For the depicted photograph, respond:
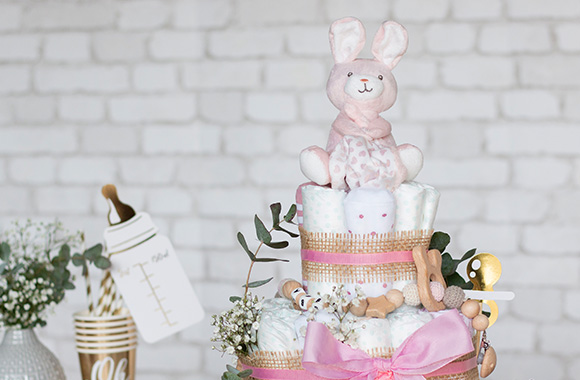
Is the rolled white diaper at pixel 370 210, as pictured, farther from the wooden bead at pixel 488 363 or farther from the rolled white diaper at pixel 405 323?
the wooden bead at pixel 488 363

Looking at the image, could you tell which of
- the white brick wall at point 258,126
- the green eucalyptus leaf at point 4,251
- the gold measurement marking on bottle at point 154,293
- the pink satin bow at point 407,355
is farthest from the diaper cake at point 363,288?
the white brick wall at point 258,126

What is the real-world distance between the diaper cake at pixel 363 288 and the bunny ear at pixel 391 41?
0.03 meters

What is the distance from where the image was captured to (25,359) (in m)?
1.27

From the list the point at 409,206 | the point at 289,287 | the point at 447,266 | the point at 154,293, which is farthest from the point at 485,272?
the point at 154,293

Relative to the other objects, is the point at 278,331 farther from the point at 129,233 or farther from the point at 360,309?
the point at 129,233

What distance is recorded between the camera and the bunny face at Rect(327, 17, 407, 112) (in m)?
0.89

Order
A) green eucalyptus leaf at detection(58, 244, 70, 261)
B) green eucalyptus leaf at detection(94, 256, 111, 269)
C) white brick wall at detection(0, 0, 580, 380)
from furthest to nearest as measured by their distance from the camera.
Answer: white brick wall at detection(0, 0, 580, 380)
green eucalyptus leaf at detection(58, 244, 70, 261)
green eucalyptus leaf at detection(94, 256, 111, 269)

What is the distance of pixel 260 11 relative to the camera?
75.1 inches

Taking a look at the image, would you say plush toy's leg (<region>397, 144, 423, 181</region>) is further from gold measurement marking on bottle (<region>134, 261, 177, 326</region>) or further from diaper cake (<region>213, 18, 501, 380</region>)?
gold measurement marking on bottle (<region>134, 261, 177, 326</region>)

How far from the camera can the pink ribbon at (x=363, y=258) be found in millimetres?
844

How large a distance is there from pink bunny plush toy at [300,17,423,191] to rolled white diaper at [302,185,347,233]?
0.02m

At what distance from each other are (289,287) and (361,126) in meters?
0.23

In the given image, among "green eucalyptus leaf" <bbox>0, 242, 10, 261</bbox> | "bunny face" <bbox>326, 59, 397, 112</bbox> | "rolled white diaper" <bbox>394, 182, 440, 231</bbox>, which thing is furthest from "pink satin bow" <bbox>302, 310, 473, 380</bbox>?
"green eucalyptus leaf" <bbox>0, 242, 10, 261</bbox>

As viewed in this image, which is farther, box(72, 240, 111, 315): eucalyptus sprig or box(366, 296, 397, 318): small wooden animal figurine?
box(72, 240, 111, 315): eucalyptus sprig
